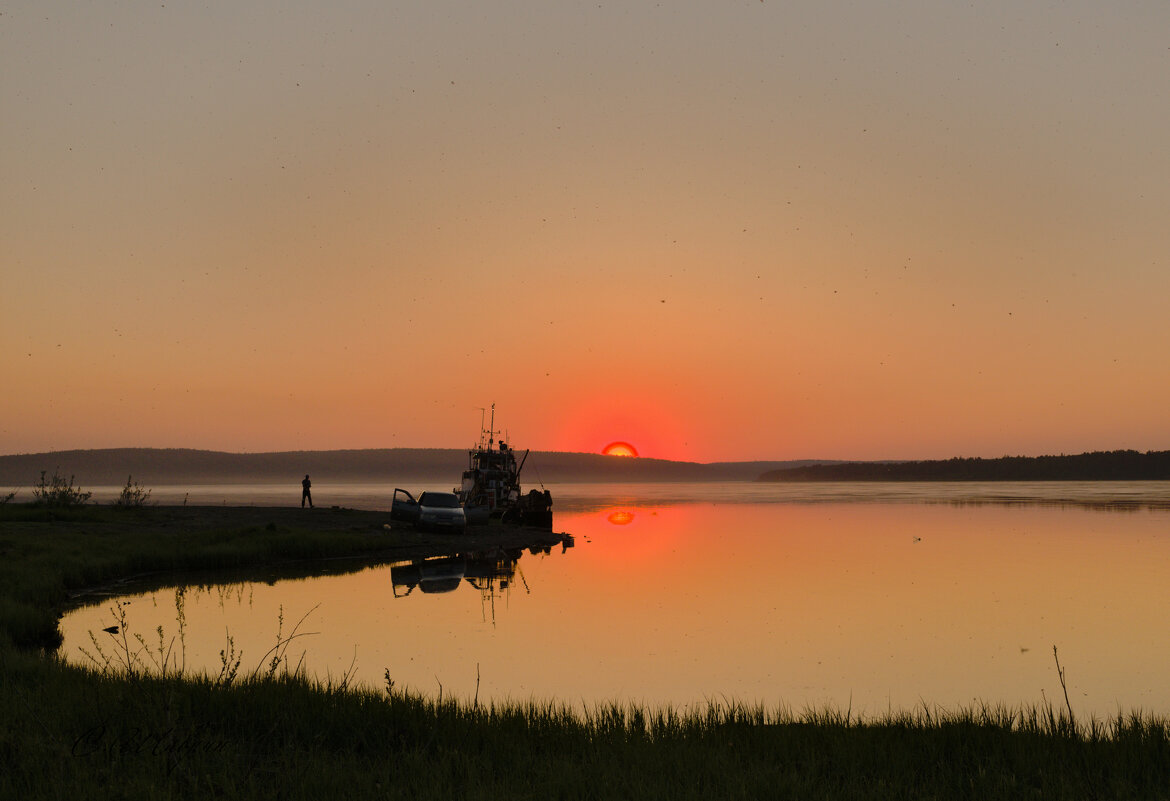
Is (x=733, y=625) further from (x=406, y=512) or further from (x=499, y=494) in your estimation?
(x=499, y=494)

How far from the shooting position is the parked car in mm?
47281

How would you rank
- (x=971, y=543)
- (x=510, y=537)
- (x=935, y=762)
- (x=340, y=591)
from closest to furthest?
(x=935, y=762), (x=340, y=591), (x=971, y=543), (x=510, y=537)

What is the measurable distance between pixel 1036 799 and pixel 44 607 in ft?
73.8

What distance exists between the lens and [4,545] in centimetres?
2955

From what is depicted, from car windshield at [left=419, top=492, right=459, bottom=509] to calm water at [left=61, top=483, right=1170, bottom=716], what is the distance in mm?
7415

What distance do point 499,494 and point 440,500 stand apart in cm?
1818

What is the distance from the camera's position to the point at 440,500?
159 feet

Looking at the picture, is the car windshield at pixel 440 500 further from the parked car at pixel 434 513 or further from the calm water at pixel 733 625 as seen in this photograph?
the calm water at pixel 733 625

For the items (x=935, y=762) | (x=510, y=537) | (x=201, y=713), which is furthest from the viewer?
(x=510, y=537)

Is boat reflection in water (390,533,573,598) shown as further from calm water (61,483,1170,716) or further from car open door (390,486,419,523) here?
car open door (390,486,419,523)

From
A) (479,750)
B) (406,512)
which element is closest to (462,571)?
(406,512)

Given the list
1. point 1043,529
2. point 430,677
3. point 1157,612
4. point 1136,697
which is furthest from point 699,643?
point 1043,529

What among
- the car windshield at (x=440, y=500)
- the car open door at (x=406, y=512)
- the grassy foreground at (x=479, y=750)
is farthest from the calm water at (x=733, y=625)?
the car open door at (x=406, y=512)

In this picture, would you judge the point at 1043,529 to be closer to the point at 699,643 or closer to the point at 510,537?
the point at 510,537
